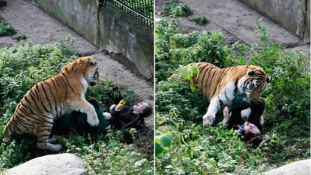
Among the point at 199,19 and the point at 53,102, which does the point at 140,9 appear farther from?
the point at 53,102

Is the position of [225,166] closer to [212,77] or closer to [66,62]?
[212,77]

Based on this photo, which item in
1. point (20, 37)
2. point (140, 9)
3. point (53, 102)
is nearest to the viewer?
point (140, 9)

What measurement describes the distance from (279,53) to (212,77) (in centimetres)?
55

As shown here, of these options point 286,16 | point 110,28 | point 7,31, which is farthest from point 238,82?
point 7,31

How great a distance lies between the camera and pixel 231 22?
4.15 m

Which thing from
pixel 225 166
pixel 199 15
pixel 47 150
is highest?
pixel 199 15

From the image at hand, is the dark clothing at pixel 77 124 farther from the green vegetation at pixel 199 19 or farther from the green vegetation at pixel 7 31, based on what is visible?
the green vegetation at pixel 7 31

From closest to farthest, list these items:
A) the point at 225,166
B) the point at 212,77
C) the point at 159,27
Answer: the point at 159,27 → the point at 225,166 → the point at 212,77

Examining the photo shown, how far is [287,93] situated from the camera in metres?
4.20

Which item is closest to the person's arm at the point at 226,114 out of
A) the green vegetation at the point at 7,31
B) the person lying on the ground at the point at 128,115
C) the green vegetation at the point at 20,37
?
the person lying on the ground at the point at 128,115

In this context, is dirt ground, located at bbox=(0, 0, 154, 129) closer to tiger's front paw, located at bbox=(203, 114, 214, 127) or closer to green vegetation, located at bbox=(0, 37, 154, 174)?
green vegetation, located at bbox=(0, 37, 154, 174)

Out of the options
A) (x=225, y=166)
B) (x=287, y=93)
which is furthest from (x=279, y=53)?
(x=225, y=166)

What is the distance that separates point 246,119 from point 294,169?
468mm

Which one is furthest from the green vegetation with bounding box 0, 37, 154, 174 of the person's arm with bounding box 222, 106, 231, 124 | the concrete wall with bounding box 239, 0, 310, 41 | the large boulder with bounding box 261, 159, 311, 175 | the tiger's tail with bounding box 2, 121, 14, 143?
the concrete wall with bounding box 239, 0, 310, 41
